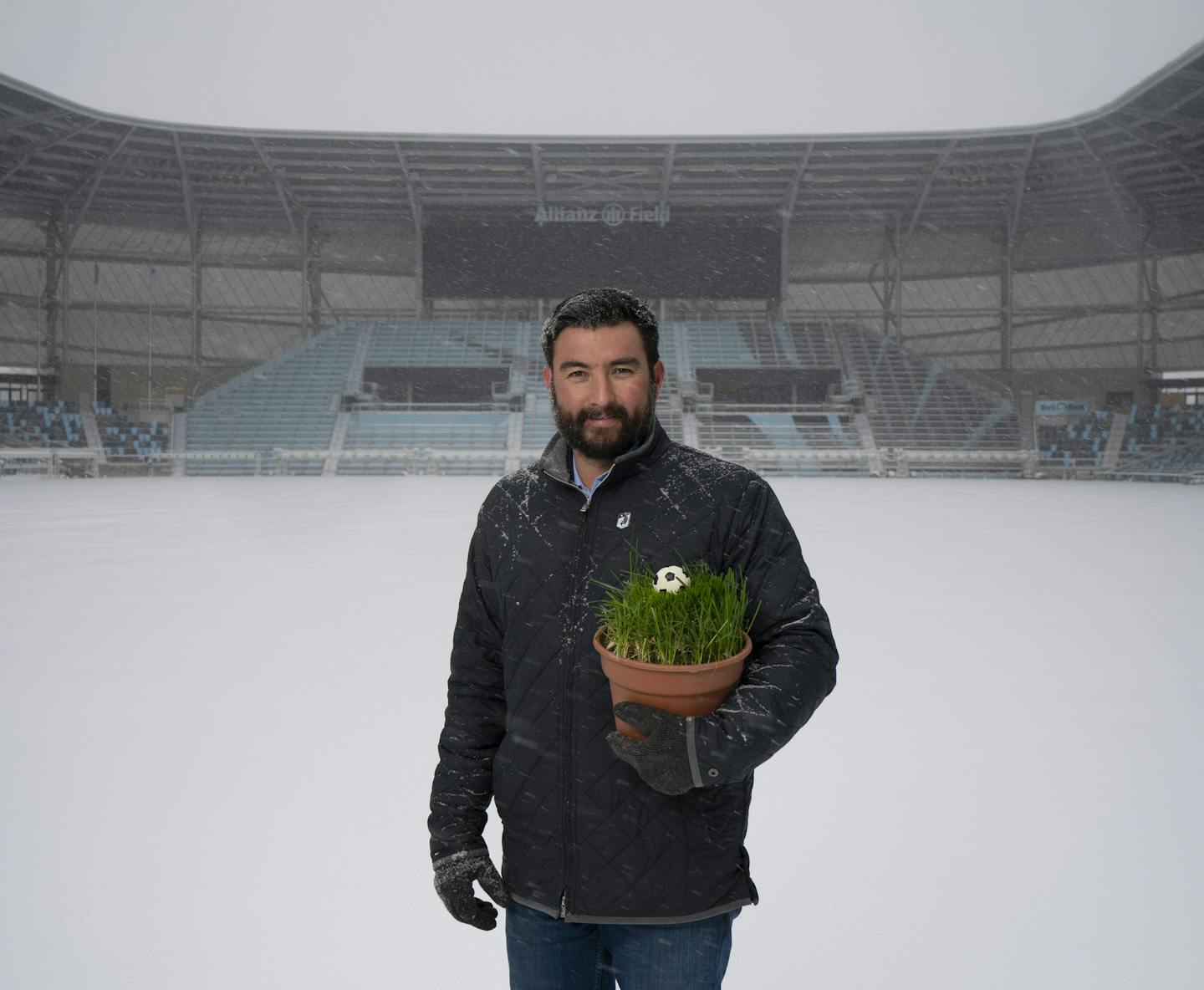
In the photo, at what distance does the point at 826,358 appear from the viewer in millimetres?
30797

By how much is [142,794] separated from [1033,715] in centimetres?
295

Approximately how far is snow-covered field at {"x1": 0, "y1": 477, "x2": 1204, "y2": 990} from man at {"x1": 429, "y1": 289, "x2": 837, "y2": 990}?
1.74 feet

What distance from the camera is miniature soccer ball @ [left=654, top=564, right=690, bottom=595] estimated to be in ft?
4.36

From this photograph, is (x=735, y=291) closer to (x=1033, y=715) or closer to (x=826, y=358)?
(x=826, y=358)

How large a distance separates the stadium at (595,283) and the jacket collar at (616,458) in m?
23.9

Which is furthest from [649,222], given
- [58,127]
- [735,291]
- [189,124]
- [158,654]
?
[158,654]

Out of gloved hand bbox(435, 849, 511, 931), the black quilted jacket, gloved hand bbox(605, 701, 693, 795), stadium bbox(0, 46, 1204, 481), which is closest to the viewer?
gloved hand bbox(605, 701, 693, 795)

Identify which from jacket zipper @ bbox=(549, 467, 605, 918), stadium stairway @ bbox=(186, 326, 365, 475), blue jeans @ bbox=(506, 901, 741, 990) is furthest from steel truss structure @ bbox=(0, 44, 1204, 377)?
blue jeans @ bbox=(506, 901, 741, 990)

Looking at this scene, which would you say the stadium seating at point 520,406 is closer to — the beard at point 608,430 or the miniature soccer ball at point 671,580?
the beard at point 608,430

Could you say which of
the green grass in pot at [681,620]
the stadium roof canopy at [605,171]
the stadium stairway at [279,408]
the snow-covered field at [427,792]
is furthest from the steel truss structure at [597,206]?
the green grass in pot at [681,620]

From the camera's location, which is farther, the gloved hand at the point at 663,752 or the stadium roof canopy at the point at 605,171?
the stadium roof canopy at the point at 605,171

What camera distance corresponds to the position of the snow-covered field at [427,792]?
1922mm

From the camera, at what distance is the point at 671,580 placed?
1339 millimetres

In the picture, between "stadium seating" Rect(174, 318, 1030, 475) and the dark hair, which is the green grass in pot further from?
"stadium seating" Rect(174, 318, 1030, 475)
